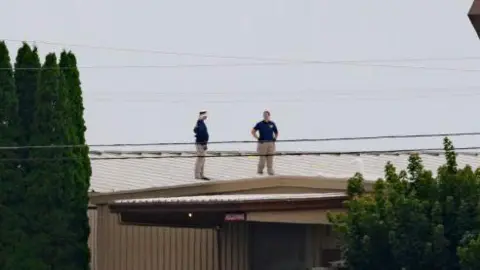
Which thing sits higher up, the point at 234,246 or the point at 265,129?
the point at 265,129

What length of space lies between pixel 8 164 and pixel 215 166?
7.38 metres

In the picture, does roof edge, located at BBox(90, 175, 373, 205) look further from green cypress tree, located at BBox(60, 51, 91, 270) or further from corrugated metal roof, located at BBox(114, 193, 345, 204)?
corrugated metal roof, located at BBox(114, 193, 345, 204)

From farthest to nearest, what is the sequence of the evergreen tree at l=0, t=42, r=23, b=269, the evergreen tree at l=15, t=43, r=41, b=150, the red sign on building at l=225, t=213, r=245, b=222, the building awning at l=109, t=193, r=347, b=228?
1. the evergreen tree at l=15, t=43, r=41, b=150
2. the evergreen tree at l=0, t=42, r=23, b=269
3. the red sign on building at l=225, t=213, r=245, b=222
4. the building awning at l=109, t=193, r=347, b=228

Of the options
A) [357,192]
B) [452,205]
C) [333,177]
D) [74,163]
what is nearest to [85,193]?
[74,163]

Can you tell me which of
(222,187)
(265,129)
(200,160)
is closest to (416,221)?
(222,187)

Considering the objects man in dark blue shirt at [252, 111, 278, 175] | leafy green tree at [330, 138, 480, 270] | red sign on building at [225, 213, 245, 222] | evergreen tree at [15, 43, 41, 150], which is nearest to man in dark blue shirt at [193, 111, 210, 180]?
man in dark blue shirt at [252, 111, 278, 175]

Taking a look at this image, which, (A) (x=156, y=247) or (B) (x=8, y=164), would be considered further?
(A) (x=156, y=247)

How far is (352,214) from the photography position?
94.2ft

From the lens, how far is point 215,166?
144 ft

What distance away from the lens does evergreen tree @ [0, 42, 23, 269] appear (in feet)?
122

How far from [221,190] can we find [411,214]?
11026mm

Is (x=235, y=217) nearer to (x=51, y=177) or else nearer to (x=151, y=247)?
(x=51, y=177)

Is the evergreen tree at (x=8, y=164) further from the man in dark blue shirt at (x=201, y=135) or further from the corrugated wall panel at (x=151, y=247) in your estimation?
the man in dark blue shirt at (x=201, y=135)

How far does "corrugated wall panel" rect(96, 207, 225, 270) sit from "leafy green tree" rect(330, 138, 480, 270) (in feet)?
31.4
